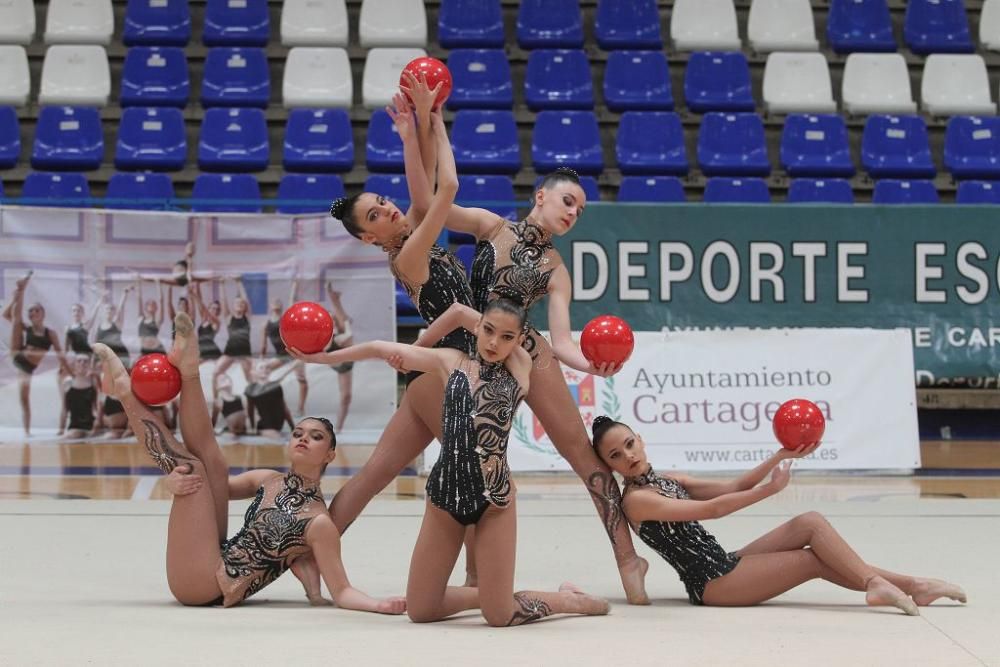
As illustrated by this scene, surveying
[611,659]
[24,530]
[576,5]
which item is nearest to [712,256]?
[576,5]

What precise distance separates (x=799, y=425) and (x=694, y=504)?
17.4 inches

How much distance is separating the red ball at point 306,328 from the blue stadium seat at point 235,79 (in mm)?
7650

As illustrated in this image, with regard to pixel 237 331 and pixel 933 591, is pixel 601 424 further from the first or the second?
pixel 237 331

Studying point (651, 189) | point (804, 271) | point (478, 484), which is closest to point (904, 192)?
point (651, 189)

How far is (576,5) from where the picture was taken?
11.9m

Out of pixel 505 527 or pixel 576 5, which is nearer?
pixel 505 527

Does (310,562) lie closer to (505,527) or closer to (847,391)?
(505,527)

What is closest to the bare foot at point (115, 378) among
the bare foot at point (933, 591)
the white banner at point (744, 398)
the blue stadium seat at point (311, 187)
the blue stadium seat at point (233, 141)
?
the bare foot at point (933, 591)

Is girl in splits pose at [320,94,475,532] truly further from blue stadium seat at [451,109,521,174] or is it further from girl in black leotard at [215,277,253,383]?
blue stadium seat at [451,109,521,174]

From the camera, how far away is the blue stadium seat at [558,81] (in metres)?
11.3

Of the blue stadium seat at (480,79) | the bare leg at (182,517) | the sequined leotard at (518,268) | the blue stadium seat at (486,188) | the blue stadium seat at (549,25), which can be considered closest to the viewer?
the bare leg at (182,517)

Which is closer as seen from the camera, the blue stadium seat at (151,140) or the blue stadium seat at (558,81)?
the blue stadium seat at (151,140)

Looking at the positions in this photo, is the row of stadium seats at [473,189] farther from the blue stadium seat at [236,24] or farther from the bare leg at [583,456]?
the bare leg at [583,456]

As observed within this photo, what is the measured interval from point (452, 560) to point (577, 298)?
477 centimetres
